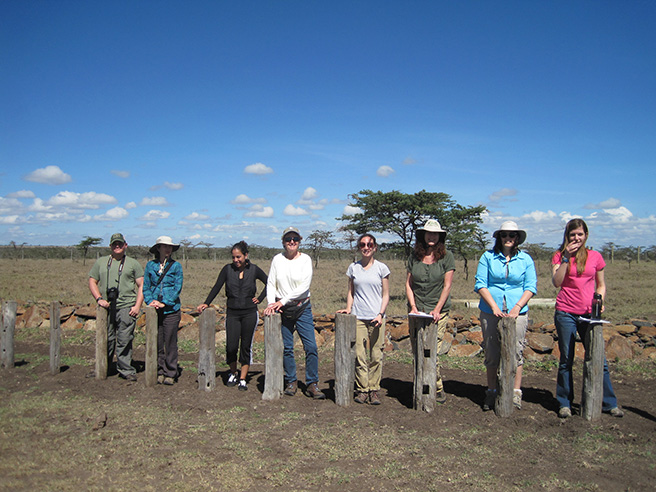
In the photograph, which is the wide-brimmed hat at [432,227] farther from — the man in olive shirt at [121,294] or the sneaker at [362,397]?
the man in olive shirt at [121,294]

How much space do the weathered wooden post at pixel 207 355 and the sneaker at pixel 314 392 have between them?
3.71 ft

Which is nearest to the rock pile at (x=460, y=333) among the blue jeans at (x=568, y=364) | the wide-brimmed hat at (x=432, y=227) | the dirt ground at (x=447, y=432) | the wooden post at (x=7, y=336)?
the dirt ground at (x=447, y=432)

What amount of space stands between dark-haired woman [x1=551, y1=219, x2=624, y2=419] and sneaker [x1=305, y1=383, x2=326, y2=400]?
2432mm

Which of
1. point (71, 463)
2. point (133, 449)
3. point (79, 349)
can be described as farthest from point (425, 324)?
point (79, 349)

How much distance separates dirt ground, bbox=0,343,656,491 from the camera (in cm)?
358

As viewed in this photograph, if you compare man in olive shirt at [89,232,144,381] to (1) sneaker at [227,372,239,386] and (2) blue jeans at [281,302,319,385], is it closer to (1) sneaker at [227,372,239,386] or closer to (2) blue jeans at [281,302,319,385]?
(1) sneaker at [227,372,239,386]

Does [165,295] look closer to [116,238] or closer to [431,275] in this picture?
[116,238]

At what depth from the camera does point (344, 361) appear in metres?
5.27

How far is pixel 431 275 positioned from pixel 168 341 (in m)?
3.37

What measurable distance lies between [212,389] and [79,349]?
12.8ft

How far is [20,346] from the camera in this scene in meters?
8.63

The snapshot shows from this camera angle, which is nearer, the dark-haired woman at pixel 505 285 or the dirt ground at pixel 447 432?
the dirt ground at pixel 447 432

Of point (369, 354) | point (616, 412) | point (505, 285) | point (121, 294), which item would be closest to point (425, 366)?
point (369, 354)

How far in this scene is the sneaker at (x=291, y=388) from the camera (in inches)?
220
